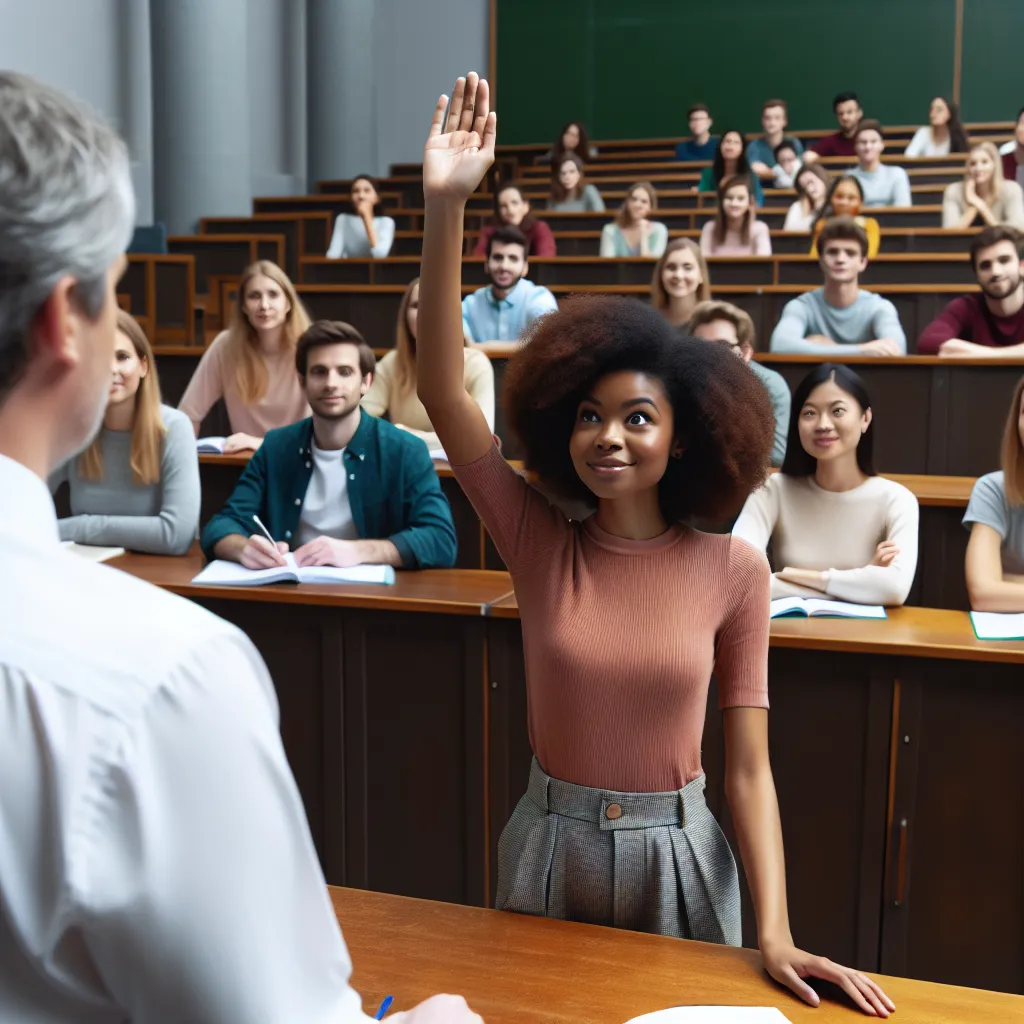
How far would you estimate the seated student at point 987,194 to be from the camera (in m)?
7.02

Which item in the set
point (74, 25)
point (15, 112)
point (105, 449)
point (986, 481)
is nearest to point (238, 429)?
point (105, 449)

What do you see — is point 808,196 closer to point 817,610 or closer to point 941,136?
point 941,136

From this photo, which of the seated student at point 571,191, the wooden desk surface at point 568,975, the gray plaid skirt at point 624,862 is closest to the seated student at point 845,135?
the seated student at point 571,191

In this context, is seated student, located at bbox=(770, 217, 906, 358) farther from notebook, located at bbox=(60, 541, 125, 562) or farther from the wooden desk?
notebook, located at bbox=(60, 541, 125, 562)

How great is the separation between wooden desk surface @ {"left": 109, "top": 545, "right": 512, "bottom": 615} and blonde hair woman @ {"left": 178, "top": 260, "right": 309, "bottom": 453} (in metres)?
1.41

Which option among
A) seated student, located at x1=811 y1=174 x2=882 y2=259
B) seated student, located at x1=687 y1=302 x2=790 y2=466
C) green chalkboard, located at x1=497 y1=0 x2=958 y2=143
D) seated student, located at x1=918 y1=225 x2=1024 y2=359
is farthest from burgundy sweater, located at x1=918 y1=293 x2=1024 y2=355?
green chalkboard, located at x1=497 y1=0 x2=958 y2=143

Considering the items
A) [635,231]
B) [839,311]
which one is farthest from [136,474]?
[635,231]

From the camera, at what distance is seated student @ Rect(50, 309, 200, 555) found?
314 centimetres

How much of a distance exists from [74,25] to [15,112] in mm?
8948

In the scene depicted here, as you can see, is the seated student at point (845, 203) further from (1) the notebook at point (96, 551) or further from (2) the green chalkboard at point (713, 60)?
(2) the green chalkboard at point (713, 60)

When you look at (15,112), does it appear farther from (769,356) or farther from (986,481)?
(769,356)

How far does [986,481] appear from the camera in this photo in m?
2.83

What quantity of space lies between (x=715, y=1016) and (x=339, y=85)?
1059 cm

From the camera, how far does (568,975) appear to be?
1264 millimetres
